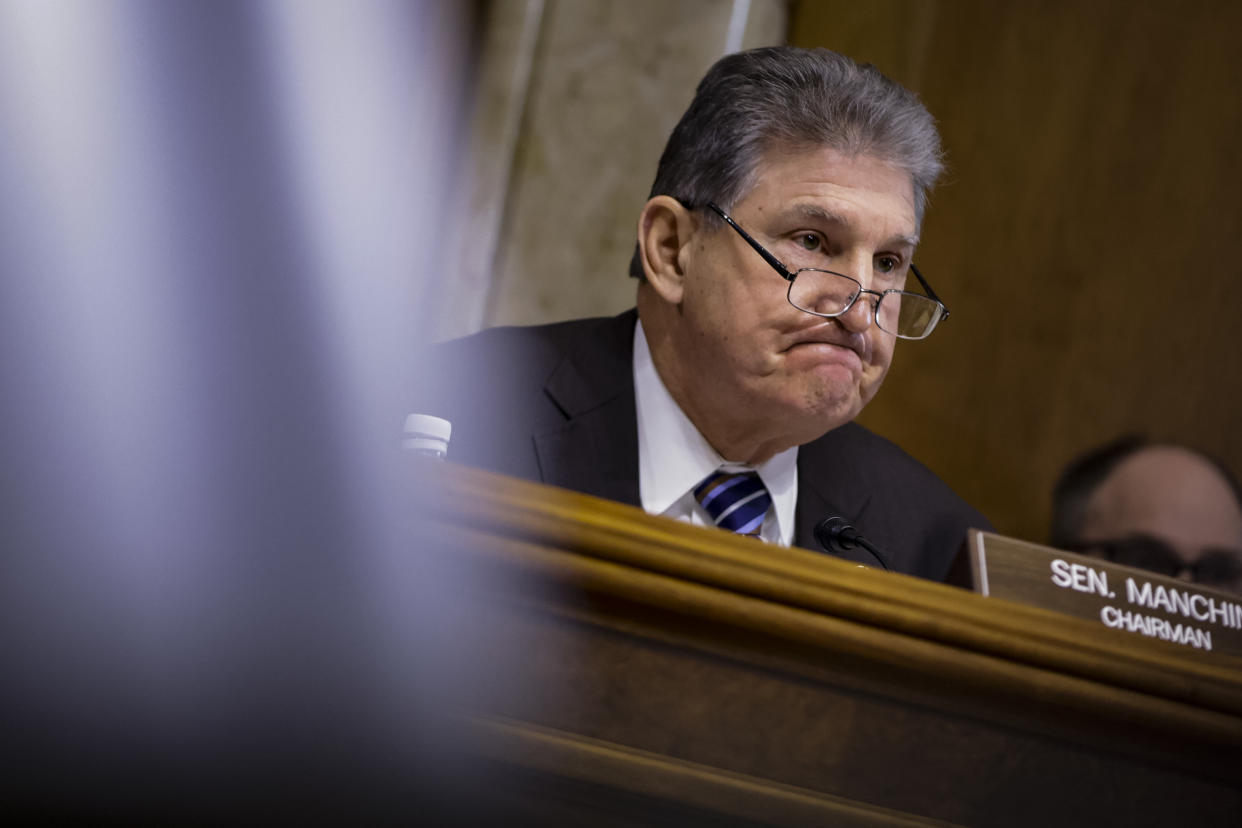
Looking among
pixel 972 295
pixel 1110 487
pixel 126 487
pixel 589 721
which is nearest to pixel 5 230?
pixel 126 487

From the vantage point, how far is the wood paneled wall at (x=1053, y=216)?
2559mm

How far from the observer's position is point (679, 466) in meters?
1.41

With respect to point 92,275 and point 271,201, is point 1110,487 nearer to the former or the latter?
point 271,201

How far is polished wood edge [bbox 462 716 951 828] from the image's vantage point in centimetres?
78

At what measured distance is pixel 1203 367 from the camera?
8.22ft

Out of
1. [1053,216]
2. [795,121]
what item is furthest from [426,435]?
[1053,216]

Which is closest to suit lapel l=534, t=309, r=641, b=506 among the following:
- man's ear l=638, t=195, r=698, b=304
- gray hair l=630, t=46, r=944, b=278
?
man's ear l=638, t=195, r=698, b=304

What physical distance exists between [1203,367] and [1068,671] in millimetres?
1919

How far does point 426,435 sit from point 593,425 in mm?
411

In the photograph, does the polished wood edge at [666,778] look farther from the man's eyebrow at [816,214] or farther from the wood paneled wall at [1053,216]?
the wood paneled wall at [1053,216]

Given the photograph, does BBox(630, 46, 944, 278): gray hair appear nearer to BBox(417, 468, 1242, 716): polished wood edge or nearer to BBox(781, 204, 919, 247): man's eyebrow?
BBox(781, 204, 919, 247): man's eyebrow

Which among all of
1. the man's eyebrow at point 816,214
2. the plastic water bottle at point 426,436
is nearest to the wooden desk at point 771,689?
the plastic water bottle at point 426,436

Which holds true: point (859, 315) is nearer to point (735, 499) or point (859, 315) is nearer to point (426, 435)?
point (735, 499)

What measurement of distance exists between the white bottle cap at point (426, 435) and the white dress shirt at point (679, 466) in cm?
39
